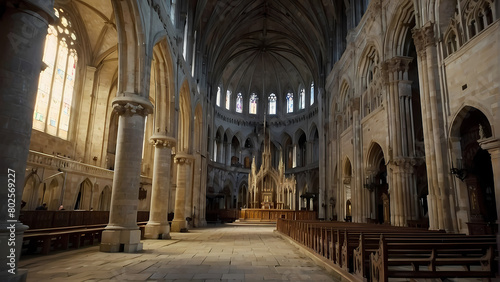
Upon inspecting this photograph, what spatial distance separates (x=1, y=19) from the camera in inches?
202

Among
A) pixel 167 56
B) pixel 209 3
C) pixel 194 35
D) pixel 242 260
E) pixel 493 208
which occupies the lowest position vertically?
pixel 242 260

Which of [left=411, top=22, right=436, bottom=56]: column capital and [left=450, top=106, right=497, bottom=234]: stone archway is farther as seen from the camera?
[left=411, top=22, right=436, bottom=56]: column capital

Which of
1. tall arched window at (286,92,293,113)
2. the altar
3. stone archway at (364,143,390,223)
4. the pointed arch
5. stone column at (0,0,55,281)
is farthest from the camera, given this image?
tall arched window at (286,92,293,113)

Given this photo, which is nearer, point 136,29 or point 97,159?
point 136,29

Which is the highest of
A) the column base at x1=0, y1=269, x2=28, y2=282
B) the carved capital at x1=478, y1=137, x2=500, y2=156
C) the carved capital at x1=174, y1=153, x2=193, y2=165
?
the carved capital at x1=174, y1=153, x2=193, y2=165

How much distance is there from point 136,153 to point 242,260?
5053 millimetres


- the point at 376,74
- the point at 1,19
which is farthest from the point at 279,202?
the point at 1,19

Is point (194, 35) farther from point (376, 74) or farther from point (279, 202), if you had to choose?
point (279, 202)

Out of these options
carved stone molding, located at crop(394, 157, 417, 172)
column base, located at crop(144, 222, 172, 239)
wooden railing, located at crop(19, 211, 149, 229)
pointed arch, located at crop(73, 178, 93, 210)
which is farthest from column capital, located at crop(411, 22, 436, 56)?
pointed arch, located at crop(73, 178, 93, 210)

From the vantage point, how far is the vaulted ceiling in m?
27.9

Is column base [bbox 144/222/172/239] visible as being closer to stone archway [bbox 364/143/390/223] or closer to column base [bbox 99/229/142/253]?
column base [bbox 99/229/142/253]

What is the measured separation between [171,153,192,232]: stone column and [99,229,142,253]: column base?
9276 millimetres

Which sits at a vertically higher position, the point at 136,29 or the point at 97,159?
the point at 136,29

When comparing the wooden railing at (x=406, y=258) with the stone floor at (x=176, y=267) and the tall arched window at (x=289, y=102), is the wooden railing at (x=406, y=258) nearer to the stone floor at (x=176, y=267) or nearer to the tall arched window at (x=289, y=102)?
the stone floor at (x=176, y=267)
